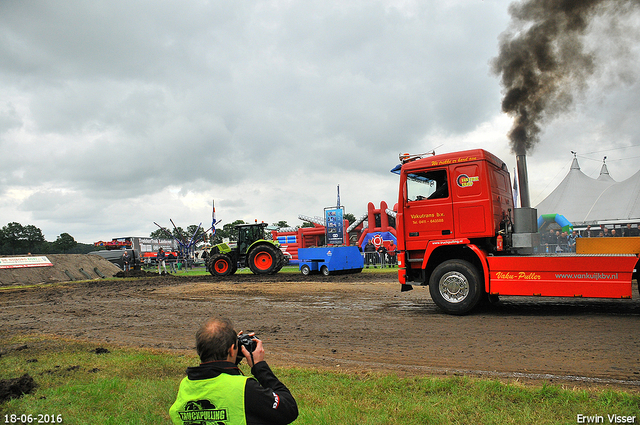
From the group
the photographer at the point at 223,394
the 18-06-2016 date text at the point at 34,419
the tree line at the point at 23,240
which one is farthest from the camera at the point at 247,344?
the tree line at the point at 23,240

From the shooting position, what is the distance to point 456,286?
8531 mm

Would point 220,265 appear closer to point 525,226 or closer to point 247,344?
point 525,226

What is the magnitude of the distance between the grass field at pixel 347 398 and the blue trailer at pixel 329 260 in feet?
51.1

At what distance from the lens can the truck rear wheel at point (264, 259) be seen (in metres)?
22.0

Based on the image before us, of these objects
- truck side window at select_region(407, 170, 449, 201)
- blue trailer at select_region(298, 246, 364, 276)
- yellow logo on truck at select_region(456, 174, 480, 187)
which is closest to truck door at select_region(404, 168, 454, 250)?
truck side window at select_region(407, 170, 449, 201)

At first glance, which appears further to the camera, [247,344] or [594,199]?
[594,199]

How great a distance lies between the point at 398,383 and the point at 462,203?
5172 millimetres

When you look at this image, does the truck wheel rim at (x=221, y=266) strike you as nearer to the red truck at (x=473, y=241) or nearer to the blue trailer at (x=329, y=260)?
the blue trailer at (x=329, y=260)

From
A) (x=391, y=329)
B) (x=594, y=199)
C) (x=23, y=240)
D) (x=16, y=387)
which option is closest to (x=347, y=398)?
(x=16, y=387)

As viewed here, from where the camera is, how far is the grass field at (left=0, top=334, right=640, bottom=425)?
11.5ft

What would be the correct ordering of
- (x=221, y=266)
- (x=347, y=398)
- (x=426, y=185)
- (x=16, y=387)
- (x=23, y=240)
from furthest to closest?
1. (x=23, y=240)
2. (x=221, y=266)
3. (x=426, y=185)
4. (x=16, y=387)
5. (x=347, y=398)

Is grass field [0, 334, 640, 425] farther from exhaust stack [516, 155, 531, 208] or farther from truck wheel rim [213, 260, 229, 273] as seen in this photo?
truck wheel rim [213, 260, 229, 273]


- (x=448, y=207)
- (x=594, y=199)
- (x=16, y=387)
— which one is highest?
(x=594, y=199)

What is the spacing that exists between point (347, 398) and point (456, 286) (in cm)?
522
